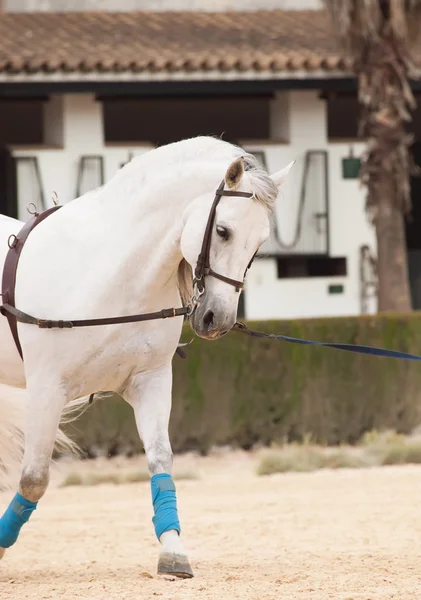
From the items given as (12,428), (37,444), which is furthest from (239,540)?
(37,444)

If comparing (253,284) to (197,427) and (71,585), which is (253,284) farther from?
(71,585)

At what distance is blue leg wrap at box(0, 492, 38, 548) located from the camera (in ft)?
22.4

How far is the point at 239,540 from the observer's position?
8.41m

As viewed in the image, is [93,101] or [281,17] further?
[281,17]

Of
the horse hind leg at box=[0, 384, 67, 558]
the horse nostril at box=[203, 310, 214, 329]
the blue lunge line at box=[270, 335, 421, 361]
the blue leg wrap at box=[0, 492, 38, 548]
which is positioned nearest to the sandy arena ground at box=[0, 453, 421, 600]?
the blue leg wrap at box=[0, 492, 38, 548]

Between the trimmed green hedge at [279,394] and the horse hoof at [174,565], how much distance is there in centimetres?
624

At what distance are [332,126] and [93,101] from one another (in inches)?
151

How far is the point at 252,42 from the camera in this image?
1873 cm

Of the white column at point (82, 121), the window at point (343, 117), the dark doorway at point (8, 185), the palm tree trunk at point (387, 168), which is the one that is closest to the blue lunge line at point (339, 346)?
the palm tree trunk at point (387, 168)

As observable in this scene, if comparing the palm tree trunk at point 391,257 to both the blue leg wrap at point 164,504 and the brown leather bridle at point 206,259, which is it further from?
the brown leather bridle at point 206,259

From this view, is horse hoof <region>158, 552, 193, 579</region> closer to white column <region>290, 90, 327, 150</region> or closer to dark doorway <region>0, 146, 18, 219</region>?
dark doorway <region>0, 146, 18, 219</region>

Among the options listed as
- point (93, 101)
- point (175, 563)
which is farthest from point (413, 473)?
point (93, 101)

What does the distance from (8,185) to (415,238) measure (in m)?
6.26

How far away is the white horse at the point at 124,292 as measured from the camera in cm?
650
